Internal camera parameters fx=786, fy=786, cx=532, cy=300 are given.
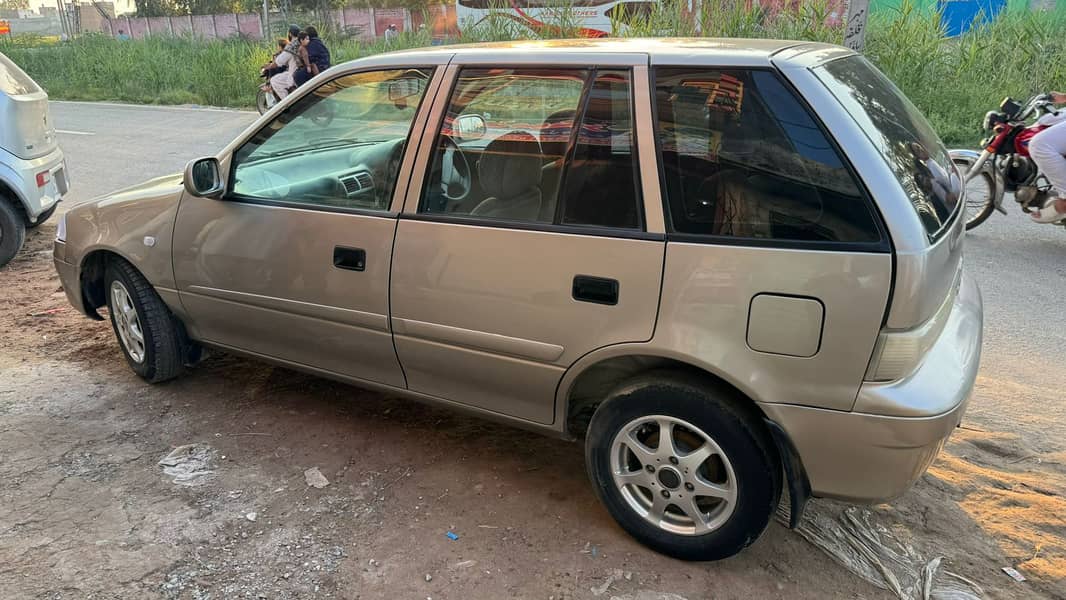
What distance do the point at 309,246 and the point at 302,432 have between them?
36.6 inches

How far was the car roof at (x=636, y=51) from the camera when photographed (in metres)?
2.62

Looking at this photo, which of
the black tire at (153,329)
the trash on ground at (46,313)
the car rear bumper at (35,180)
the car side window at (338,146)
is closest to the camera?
the car side window at (338,146)

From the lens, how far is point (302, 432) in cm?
368

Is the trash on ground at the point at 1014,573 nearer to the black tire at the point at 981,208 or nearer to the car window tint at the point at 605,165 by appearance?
the car window tint at the point at 605,165

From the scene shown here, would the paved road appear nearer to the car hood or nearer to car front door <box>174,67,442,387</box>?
the car hood

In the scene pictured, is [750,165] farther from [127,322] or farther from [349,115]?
[127,322]

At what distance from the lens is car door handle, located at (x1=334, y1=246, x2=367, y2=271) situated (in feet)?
10.4

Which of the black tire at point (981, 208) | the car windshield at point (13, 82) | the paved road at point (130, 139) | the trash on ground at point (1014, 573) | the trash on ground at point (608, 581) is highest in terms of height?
the car windshield at point (13, 82)

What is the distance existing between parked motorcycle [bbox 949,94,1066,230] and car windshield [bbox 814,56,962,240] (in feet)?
12.9

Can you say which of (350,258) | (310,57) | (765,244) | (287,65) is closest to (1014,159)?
(765,244)

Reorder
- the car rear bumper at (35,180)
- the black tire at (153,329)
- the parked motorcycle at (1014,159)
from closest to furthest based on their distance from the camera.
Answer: the black tire at (153,329), the car rear bumper at (35,180), the parked motorcycle at (1014,159)

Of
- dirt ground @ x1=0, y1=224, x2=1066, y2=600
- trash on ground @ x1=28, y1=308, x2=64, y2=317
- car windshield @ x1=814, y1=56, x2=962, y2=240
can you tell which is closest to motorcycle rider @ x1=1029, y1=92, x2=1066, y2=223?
dirt ground @ x1=0, y1=224, x2=1066, y2=600

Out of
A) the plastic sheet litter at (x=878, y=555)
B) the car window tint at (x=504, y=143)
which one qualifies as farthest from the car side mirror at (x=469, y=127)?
the plastic sheet litter at (x=878, y=555)

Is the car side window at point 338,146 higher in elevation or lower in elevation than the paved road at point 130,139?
higher
